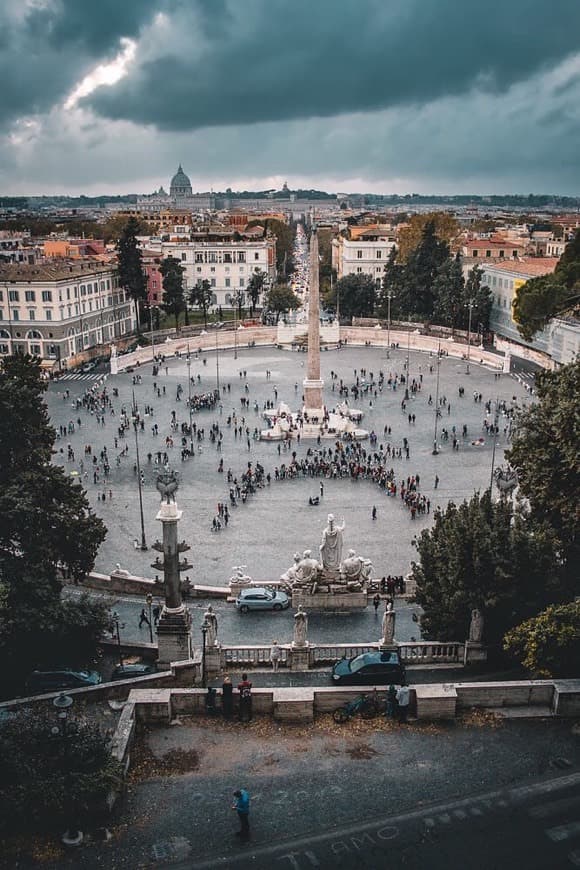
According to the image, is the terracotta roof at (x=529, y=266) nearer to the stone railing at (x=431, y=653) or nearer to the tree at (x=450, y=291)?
the tree at (x=450, y=291)

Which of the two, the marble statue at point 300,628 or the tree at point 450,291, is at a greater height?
the tree at point 450,291

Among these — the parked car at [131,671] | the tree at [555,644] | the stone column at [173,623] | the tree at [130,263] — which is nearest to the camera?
the tree at [555,644]

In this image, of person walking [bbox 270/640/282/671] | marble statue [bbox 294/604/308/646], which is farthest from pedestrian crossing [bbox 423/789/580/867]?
person walking [bbox 270/640/282/671]

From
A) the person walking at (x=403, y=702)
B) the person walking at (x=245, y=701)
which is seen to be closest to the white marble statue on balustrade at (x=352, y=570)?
the person walking at (x=403, y=702)

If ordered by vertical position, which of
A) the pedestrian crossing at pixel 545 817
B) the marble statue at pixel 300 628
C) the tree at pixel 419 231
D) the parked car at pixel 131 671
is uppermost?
the tree at pixel 419 231

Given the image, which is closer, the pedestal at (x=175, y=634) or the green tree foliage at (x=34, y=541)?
the pedestal at (x=175, y=634)

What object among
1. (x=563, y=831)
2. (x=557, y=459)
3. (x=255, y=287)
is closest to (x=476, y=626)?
(x=557, y=459)
